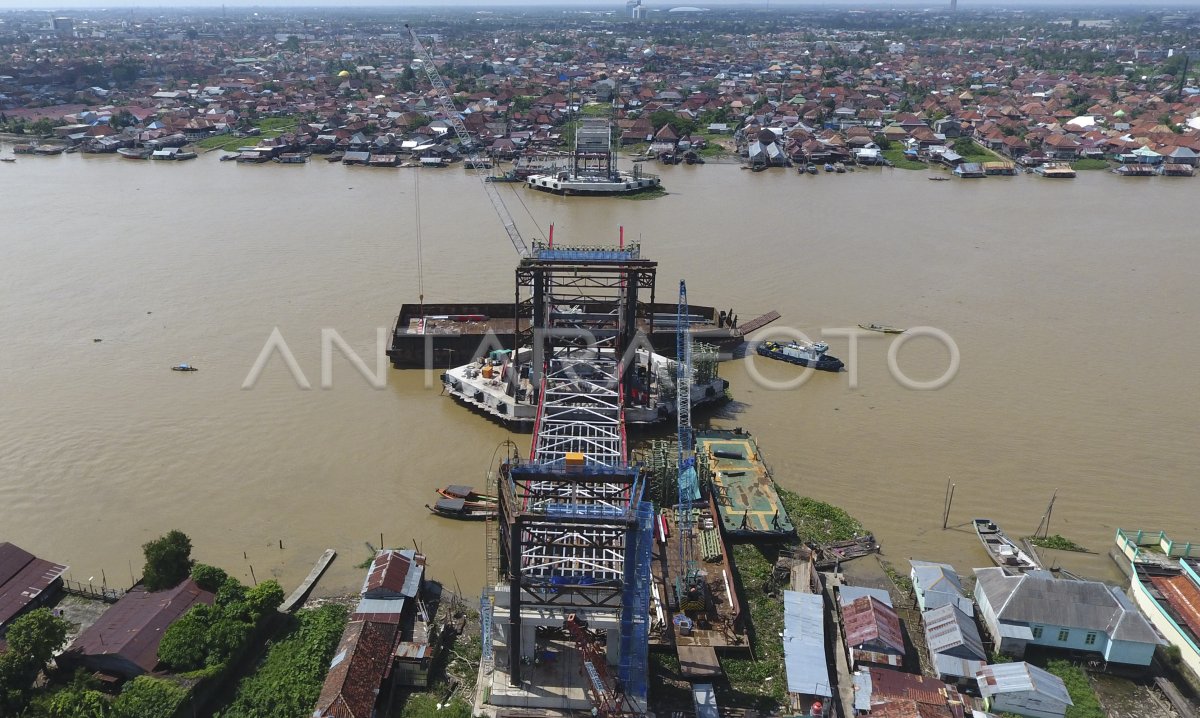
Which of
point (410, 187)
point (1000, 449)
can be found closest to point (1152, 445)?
point (1000, 449)

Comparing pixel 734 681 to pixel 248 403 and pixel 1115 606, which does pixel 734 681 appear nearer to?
pixel 1115 606

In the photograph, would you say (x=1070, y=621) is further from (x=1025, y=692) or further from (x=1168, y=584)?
(x=1168, y=584)

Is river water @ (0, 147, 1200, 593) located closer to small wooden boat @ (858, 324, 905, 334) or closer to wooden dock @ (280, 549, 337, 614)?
wooden dock @ (280, 549, 337, 614)

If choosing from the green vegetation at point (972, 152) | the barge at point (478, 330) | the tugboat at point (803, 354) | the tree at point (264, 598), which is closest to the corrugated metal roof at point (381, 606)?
the tree at point (264, 598)

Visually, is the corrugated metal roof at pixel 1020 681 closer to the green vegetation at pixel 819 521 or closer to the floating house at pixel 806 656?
the floating house at pixel 806 656

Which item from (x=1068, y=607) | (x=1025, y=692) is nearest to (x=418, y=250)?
(x=1068, y=607)
